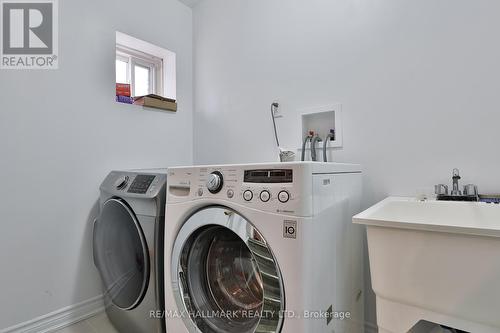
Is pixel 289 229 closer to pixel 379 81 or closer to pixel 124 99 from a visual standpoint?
pixel 379 81

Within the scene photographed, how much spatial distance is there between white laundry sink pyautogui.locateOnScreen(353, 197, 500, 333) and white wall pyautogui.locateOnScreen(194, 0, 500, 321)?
0.51m

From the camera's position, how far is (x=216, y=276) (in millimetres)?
1011

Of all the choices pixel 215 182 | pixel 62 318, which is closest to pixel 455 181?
pixel 215 182

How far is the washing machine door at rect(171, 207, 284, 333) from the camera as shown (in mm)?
874

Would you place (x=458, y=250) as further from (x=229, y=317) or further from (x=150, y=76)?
(x=150, y=76)

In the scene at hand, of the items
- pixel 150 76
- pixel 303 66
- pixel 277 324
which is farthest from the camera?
pixel 150 76

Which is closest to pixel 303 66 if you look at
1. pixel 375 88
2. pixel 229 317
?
pixel 375 88

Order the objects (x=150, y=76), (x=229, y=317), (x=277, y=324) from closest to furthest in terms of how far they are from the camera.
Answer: (x=277, y=324)
(x=229, y=317)
(x=150, y=76)

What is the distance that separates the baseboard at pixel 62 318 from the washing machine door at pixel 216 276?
867 mm

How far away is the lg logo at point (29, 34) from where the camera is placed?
127 cm

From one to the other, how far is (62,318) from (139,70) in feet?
5.70

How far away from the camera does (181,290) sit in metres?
0.95

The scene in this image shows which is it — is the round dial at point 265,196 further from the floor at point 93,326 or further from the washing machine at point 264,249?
the floor at point 93,326

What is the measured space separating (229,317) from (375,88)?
121 cm
